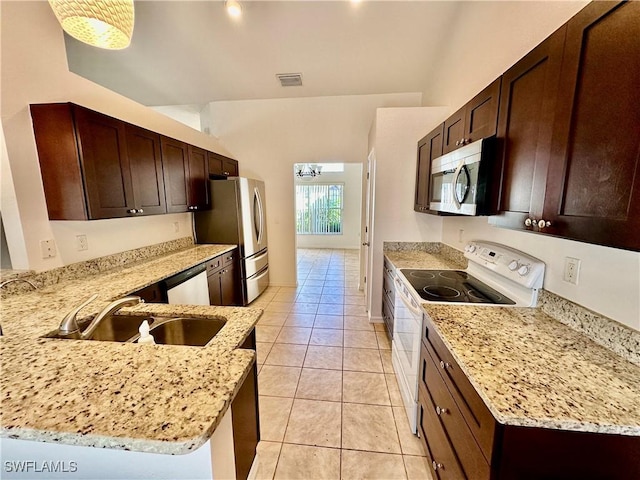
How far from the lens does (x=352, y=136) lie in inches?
163

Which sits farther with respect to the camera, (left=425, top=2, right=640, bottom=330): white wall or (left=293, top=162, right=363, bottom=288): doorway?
(left=293, top=162, right=363, bottom=288): doorway

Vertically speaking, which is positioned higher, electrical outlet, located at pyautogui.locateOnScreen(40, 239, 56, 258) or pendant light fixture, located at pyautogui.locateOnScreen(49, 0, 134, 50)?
pendant light fixture, located at pyautogui.locateOnScreen(49, 0, 134, 50)

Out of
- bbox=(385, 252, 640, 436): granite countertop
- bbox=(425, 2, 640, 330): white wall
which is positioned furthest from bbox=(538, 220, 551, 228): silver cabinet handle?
bbox=(385, 252, 640, 436): granite countertop

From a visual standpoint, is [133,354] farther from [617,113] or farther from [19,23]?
[19,23]

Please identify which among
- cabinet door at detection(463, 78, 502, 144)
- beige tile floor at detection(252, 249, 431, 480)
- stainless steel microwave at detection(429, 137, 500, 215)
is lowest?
beige tile floor at detection(252, 249, 431, 480)

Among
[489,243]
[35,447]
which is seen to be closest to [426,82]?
[489,243]

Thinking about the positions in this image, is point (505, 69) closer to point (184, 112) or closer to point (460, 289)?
point (460, 289)

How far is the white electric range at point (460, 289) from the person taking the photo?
144 cm

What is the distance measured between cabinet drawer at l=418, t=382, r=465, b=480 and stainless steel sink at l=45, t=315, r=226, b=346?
1.18m

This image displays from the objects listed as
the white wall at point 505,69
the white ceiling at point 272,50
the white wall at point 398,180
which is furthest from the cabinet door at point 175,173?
the white wall at point 505,69

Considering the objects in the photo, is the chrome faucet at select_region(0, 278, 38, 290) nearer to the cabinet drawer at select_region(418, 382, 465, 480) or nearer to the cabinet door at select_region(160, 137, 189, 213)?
the cabinet door at select_region(160, 137, 189, 213)

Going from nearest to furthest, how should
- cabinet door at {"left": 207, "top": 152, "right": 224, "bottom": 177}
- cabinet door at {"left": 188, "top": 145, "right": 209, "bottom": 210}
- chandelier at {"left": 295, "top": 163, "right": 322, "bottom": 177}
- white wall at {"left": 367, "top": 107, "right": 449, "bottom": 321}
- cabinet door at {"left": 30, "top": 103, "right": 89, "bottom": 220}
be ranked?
cabinet door at {"left": 30, "top": 103, "right": 89, "bottom": 220} < white wall at {"left": 367, "top": 107, "right": 449, "bottom": 321} < cabinet door at {"left": 188, "top": 145, "right": 209, "bottom": 210} < cabinet door at {"left": 207, "top": 152, "right": 224, "bottom": 177} < chandelier at {"left": 295, "top": 163, "right": 322, "bottom": 177}

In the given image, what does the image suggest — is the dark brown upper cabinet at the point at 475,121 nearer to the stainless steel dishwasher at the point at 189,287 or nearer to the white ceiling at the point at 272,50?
the white ceiling at the point at 272,50

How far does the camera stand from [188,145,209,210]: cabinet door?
10.0ft
